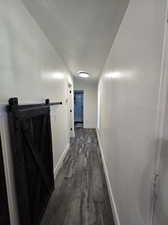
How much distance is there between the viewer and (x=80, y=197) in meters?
1.76

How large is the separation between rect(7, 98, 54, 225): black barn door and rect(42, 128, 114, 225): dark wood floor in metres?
0.18

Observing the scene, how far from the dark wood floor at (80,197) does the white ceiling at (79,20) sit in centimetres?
236

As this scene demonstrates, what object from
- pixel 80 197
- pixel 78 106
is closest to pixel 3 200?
pixel 80 197

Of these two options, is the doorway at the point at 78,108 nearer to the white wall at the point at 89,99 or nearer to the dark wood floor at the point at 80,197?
the white wall at the point at 89,99

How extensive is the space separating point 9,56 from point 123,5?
113cm

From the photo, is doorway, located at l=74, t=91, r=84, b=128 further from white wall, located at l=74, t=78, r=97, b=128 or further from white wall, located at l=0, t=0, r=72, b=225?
white wall, located at l=0, t=0, r=72, b=225

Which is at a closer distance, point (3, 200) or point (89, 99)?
point (3, 200)

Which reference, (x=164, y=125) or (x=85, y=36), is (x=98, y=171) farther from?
(x=85, y=36)

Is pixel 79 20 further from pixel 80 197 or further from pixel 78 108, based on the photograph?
pixel 78 108

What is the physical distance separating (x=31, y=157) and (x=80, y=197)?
106cm

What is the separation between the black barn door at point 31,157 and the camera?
1.04 m

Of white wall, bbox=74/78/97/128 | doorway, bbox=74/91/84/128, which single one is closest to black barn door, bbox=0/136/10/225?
white wall, bbox=74/78/97/128

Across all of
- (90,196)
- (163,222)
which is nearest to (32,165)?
(90,196)

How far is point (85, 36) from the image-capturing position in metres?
1.70
